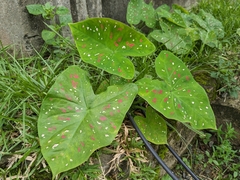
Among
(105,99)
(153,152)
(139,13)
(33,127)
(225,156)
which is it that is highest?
(139,13)

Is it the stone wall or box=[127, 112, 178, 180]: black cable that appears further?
the stone wall

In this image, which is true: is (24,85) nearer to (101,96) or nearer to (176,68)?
(101,96)

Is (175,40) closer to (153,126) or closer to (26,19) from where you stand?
(153,126)

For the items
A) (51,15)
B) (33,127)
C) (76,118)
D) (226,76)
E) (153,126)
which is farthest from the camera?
(226,76)

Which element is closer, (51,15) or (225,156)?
(51,15)

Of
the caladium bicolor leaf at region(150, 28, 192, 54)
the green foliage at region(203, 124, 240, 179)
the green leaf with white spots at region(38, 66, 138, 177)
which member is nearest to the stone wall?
the caladium bicolor leaf at region(150, 28, 192, 54)

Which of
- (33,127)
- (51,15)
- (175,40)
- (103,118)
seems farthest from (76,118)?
(175,40)

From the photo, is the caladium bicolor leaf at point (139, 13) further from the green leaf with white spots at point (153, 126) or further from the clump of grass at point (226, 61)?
the green leaf with white spots at point (153, 126)

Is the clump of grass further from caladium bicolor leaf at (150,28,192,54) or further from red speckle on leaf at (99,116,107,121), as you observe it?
red speckle on leaf at (99,116,107,121)
